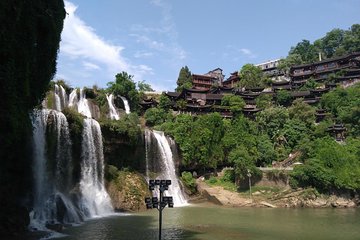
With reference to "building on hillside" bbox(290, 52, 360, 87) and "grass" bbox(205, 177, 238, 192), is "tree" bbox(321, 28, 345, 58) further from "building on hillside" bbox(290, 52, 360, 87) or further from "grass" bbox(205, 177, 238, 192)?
"grass" bbox(205, 177, 238, 192)

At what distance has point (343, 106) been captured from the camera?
6612 centimetres

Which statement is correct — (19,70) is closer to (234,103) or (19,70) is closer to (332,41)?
(234,103)

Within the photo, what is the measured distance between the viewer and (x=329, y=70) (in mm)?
84562

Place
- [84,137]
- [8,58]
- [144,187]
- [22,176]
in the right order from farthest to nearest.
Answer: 1. [144,187]
2. [84,137]
3. [22,176]
4. [8,58]

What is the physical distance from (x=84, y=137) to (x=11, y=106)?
700 inches

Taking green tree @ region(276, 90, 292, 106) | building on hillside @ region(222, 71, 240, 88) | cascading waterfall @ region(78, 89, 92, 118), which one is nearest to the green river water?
cascading waterfall @ region(78, 89, 92, 118)

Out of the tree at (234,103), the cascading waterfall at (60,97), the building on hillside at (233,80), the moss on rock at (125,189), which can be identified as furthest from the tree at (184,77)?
the moss on rock at (125,189)

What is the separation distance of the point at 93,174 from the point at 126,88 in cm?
2693

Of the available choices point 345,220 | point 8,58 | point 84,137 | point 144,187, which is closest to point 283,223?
point 345,220

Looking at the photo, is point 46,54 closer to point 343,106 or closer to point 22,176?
point 22,176

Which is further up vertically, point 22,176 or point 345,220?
point 22,176

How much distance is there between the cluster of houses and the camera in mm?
66312

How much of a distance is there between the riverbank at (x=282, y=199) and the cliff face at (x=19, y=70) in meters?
23.8

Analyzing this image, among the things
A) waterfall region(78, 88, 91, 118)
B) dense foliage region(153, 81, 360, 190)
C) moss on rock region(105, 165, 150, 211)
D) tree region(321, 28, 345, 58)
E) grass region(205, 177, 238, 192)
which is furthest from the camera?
tree region(321, 28, 345, 58)
